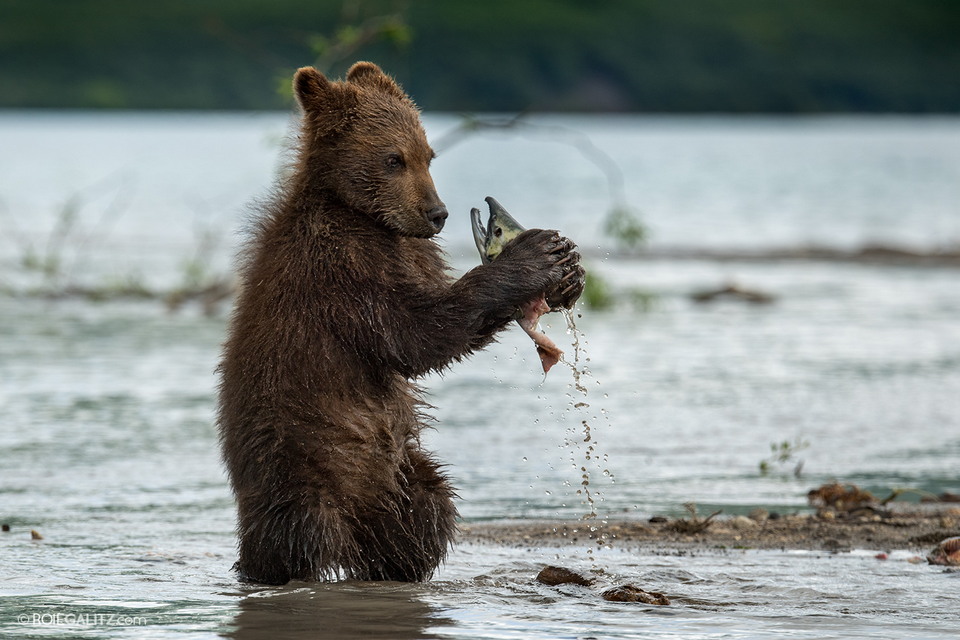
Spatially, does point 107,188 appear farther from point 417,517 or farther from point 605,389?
point 417,517

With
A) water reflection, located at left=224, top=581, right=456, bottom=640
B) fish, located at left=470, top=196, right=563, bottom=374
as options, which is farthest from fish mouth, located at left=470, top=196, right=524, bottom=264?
water reflection, located at left=224, top=581, right=456, bottom=640

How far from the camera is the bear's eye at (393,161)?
19.2ft

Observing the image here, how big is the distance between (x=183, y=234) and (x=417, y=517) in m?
24.8

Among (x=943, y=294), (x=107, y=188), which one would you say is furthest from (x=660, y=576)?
(x=107, y=188)

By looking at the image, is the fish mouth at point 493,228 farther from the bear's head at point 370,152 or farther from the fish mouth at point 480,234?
the bear's head at point 370,152

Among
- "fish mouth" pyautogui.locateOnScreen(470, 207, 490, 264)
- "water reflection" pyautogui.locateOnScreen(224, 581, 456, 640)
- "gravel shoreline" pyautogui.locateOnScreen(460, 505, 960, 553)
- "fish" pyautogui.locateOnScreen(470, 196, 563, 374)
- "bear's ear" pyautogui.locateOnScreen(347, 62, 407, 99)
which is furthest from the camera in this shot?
"gravel shoreline" pyautogui.locateOnScreen(460, 505, 960, 553)

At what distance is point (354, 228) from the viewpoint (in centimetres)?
585

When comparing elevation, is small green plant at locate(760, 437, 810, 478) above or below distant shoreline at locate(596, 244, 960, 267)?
below

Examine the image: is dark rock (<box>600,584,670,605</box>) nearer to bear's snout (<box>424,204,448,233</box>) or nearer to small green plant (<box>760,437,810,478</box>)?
bear's snout (<box>424,204,448,233</box>)

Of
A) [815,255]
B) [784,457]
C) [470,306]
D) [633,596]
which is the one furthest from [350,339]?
[815,255]

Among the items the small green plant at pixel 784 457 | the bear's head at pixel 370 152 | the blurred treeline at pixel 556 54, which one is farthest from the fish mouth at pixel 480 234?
the blurred treeline at pixel 556 54

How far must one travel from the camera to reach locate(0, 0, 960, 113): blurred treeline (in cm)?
15612

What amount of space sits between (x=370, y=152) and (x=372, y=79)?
45 cm

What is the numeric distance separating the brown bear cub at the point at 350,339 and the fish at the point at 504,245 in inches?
4.2
